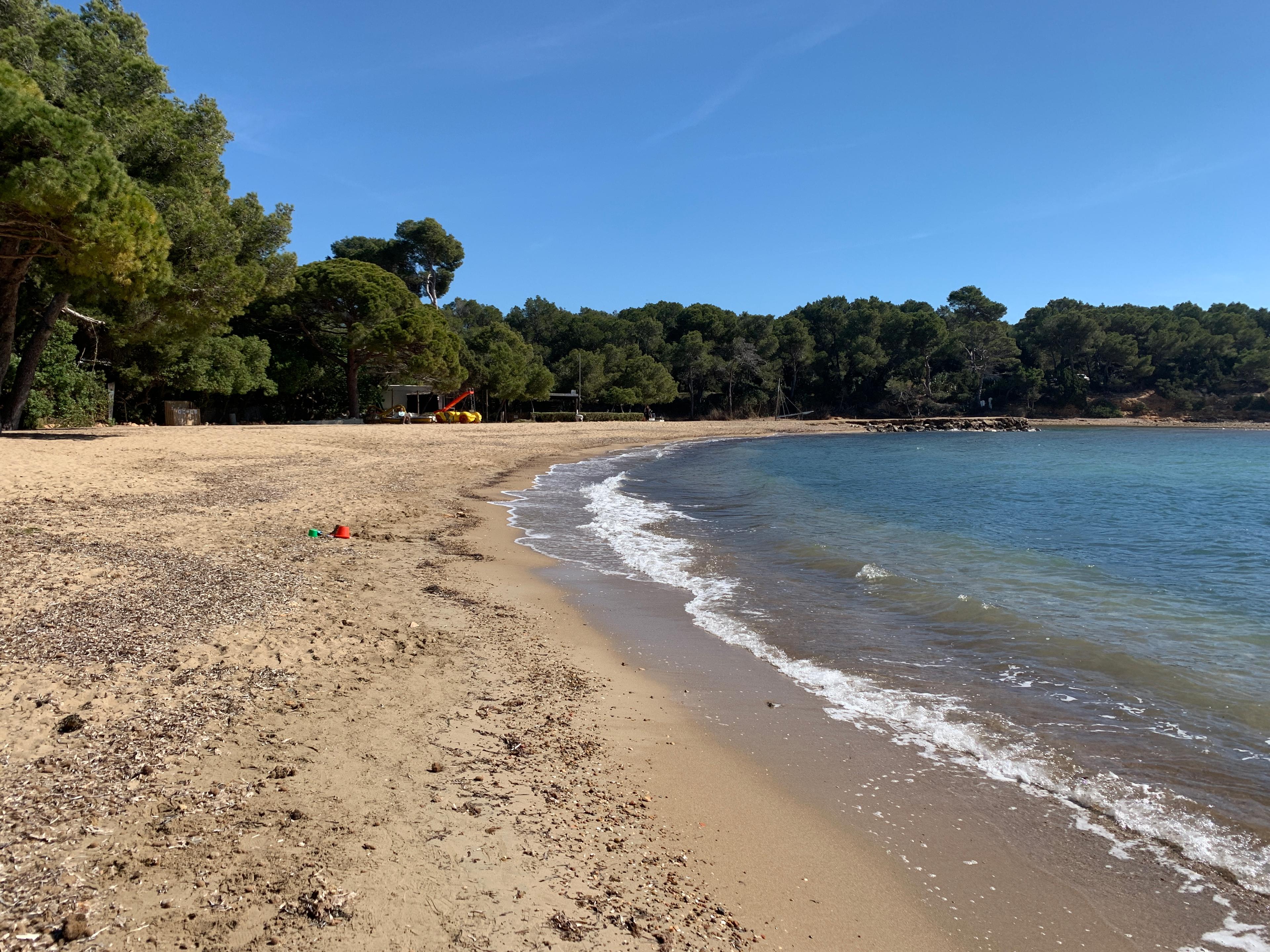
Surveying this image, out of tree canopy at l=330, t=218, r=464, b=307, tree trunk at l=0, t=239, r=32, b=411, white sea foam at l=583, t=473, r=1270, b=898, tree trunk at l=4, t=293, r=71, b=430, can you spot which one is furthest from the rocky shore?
white sea foam at l=583, t=473, r=1270, b=898

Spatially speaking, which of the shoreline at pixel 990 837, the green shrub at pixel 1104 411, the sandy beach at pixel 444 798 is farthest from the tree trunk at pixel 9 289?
the green shrub at pixel 1104 411

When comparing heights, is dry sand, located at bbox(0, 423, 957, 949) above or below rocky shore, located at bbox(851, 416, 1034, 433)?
below

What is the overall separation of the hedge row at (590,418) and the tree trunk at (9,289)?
43.3 meters

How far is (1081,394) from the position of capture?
307 ft

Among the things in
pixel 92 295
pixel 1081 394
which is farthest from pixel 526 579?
pixel 1081 394

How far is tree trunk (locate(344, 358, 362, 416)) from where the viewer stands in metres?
43.0

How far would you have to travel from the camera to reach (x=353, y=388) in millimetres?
43281

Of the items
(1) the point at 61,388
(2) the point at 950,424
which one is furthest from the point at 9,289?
(2) the point at 950,424

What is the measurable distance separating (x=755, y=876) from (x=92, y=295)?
22161 mm

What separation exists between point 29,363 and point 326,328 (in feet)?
81.2

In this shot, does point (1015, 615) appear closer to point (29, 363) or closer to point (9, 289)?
point (9, 289)

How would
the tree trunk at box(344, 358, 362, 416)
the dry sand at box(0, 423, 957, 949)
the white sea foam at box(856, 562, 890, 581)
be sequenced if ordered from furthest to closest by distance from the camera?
the tree trunk at box(344, 358, 362, 416) < the white sea foam at box(856, 562, 890, 581) < the dry sand at box(0, 423, 957, 949)

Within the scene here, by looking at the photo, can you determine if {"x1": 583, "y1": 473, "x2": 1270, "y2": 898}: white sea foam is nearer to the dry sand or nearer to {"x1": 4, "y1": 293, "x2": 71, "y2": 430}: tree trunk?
the dry sand

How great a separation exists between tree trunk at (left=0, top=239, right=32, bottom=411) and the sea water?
12.7 m
